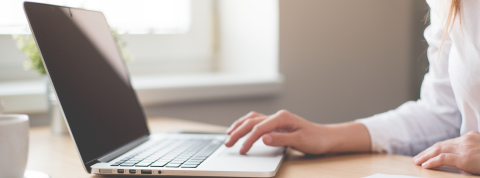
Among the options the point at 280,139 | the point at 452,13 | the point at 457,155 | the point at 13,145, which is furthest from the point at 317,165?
the point at 13,145

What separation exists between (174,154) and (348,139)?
11.2 inches

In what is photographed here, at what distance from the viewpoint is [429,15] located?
Answer: 0.72 m

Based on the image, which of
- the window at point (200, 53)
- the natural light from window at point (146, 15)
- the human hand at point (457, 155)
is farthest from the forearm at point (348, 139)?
the natural light from window at point (146, 15)

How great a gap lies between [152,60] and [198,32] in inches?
8.6

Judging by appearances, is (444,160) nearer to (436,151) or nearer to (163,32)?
(436,151)

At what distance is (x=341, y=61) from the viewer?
5.18 ft

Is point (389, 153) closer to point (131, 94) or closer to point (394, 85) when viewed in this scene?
point (131, 94)

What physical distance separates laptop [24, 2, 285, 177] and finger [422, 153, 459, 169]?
199 mm

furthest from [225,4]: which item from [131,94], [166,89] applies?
[131,94]

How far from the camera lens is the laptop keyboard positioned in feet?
1.71

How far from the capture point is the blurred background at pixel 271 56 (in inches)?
53.8

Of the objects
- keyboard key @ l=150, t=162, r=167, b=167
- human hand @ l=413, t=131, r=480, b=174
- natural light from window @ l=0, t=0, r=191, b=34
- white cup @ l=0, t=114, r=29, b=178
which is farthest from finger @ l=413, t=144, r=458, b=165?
natural light from window @ l=0, t=0, r=191, b=34

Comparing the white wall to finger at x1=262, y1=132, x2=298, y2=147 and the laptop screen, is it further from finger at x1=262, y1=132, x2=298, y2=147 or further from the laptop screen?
finger at x1=262, y1=132, x2=298, y2=147

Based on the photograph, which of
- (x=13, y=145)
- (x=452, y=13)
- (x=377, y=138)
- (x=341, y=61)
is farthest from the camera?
(x=341, y=61)
